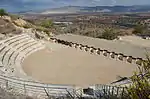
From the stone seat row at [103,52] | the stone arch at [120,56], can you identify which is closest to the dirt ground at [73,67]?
the stone seat row at [103,52]

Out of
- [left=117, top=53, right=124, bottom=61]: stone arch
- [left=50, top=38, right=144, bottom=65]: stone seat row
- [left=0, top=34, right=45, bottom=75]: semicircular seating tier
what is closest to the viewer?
[left=0, top=34, right=45, bottom=75]: semicircular seating tier

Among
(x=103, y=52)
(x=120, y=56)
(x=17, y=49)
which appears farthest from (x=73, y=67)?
(x=103, y=52)

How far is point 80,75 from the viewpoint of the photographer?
843 inches

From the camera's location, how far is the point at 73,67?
78.6 feet

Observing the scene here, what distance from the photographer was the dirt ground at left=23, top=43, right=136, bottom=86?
20312 mm

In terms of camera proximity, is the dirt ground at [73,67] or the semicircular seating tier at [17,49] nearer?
the dirt ground at [73,67]

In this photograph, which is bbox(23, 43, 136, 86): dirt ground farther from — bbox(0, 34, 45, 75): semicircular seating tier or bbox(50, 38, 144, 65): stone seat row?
bbox(50, 38, 144, 65): stone seat row

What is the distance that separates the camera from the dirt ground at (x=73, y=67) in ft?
66.6

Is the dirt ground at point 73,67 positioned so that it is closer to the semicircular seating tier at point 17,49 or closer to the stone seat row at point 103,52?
the semicircular seating tier at point 17,49

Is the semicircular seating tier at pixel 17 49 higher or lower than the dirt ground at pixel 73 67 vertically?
higher

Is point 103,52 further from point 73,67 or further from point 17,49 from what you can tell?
point 17,49

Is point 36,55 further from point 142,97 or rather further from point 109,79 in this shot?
point 142,97

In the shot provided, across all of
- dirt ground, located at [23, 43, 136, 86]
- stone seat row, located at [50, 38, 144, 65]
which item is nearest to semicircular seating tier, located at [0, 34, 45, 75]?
dirt ground, located at [23, 43, 136, 86]

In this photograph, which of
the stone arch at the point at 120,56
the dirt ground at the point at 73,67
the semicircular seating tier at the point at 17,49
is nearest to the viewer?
the dirt ground at the point at 73,67
